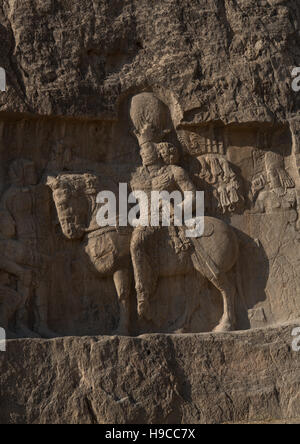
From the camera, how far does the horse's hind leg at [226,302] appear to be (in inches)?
315

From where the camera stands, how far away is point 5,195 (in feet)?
26.3

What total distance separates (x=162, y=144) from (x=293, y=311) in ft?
6.40

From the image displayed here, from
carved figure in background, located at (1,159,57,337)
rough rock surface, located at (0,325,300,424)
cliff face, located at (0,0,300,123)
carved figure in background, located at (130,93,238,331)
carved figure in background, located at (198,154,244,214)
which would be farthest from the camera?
carved figure in background, located at (198,154,244,214)

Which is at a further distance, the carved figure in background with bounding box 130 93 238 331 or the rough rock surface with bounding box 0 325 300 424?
the carved figure in background with bounding box 130 93 238 331

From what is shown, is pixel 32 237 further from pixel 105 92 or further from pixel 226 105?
pixel 226 105

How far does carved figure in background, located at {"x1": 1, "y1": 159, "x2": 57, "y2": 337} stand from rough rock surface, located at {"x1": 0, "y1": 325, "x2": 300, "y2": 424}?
429mm

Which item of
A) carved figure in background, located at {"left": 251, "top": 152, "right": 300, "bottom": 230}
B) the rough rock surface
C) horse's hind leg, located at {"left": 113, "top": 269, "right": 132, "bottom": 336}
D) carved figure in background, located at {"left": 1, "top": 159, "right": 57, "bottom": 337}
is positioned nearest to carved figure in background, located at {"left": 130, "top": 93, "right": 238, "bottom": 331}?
horse's hind leg, located at {"left": 113, "top": 269, "right": 132, "bottom": 336}

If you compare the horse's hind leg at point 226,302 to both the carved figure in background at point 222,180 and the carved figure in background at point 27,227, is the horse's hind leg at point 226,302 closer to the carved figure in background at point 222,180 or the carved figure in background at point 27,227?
the carved figure in background at point 222,180

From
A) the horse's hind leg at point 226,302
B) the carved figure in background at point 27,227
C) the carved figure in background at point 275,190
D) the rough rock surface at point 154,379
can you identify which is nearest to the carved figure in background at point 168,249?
the horse's hind leg at point 226,302

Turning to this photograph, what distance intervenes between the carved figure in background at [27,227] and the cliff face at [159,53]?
68cm

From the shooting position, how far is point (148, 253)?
801 centimetres

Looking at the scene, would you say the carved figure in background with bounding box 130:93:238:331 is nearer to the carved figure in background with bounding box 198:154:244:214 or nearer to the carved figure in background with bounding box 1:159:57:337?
the carved figure in background with bounding box 198:154:244:214

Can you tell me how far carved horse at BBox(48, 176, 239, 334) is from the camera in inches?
314

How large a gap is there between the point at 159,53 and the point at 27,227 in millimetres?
2060
